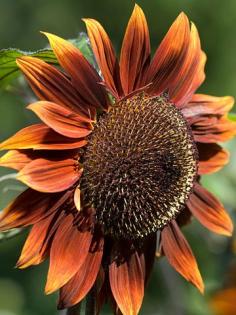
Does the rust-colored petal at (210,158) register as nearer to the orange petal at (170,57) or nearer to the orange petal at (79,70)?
the orange petal at (170,57)

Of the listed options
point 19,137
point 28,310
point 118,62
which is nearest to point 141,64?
point 118,62

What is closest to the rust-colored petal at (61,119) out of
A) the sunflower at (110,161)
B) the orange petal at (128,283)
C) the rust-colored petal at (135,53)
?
the sunflower at (110,161)

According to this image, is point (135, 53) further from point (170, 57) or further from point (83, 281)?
point (83, 281)

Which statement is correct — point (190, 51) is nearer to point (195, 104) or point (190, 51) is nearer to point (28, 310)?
point (195, 104)

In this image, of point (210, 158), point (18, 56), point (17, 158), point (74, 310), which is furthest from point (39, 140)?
point (210, 158)

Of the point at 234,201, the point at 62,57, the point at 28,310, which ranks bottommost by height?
the point at 28,310

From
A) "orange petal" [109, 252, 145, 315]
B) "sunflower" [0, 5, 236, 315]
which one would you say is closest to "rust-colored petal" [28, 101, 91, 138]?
"sunflower" [0, 5, 236, 315]
